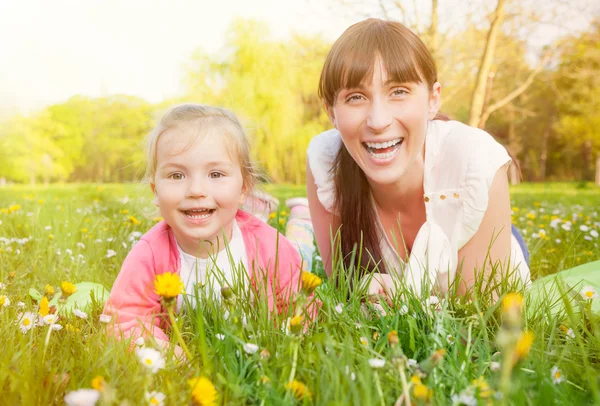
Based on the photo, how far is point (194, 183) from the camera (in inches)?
88.0

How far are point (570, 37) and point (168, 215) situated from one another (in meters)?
16.6

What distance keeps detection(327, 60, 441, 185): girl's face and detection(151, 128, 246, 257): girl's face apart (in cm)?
57

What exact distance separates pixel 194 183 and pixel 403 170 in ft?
3.10

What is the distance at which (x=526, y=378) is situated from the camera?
142cm

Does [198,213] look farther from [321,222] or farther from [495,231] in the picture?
[495,231]

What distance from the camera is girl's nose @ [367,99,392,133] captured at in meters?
2.40

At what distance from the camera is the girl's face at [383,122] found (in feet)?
7.99

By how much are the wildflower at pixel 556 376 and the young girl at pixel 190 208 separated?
1013 millimetres

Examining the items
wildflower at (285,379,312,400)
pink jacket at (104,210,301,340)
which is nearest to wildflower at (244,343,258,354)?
wildflower at (285,379,312,400)

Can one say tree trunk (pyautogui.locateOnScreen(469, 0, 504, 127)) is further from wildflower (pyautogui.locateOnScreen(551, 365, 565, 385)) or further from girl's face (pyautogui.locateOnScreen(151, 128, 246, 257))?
wildflower (pyautogui.locateOnScreen(551, 365, 565, 385))

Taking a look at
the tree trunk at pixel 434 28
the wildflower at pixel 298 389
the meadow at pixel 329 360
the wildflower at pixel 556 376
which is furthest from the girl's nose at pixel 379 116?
the tree trunk at pixel 434 28

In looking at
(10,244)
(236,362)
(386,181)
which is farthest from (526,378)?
(10,244)

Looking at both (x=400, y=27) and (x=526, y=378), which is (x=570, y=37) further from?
(x=526, y=378)

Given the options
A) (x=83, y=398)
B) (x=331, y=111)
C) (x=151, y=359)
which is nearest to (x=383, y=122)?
(x=331, y=111)
